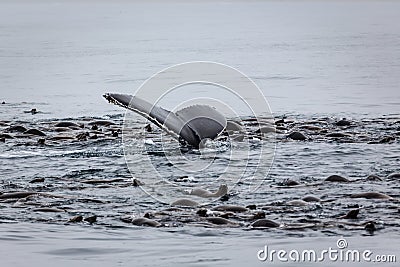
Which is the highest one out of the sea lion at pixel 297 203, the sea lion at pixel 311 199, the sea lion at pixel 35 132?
the sea lion at pixel 35 132

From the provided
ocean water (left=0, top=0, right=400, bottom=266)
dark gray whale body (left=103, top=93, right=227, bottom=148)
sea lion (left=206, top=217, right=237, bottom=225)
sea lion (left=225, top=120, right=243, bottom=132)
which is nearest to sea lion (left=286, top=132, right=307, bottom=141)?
ocean water (left=0, top=0, right=400, bottom=266)

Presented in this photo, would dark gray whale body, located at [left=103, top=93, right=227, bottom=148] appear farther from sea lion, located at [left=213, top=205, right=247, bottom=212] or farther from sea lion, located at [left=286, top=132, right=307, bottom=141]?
sea lion, located at [left=213, top=205, right=247, bottom=212]

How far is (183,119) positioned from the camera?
53.3 ft

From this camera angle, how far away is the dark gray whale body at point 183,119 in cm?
1570

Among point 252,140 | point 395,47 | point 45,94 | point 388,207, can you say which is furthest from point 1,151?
point 395,47

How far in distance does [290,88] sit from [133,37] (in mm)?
42818

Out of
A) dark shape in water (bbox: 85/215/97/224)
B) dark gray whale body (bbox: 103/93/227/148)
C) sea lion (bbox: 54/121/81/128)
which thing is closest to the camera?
dark shape in water (bbox: 85/215/97/224)

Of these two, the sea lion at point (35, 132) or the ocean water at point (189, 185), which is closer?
the ocean water at point (189, 185)

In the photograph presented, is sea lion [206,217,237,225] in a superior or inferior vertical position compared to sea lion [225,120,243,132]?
inferior

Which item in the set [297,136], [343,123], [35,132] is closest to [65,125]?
[35,132]

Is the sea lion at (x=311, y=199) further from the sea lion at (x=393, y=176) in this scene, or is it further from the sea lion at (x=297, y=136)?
the sea lion at (x=297, y=136)

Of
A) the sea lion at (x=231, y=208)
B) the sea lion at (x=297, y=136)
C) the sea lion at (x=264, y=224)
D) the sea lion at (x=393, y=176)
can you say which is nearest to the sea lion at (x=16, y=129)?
the sea lion at (x=297, y=136)

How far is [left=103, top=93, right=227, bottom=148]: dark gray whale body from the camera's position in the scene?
618 inches

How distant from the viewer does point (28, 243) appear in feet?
37.5
